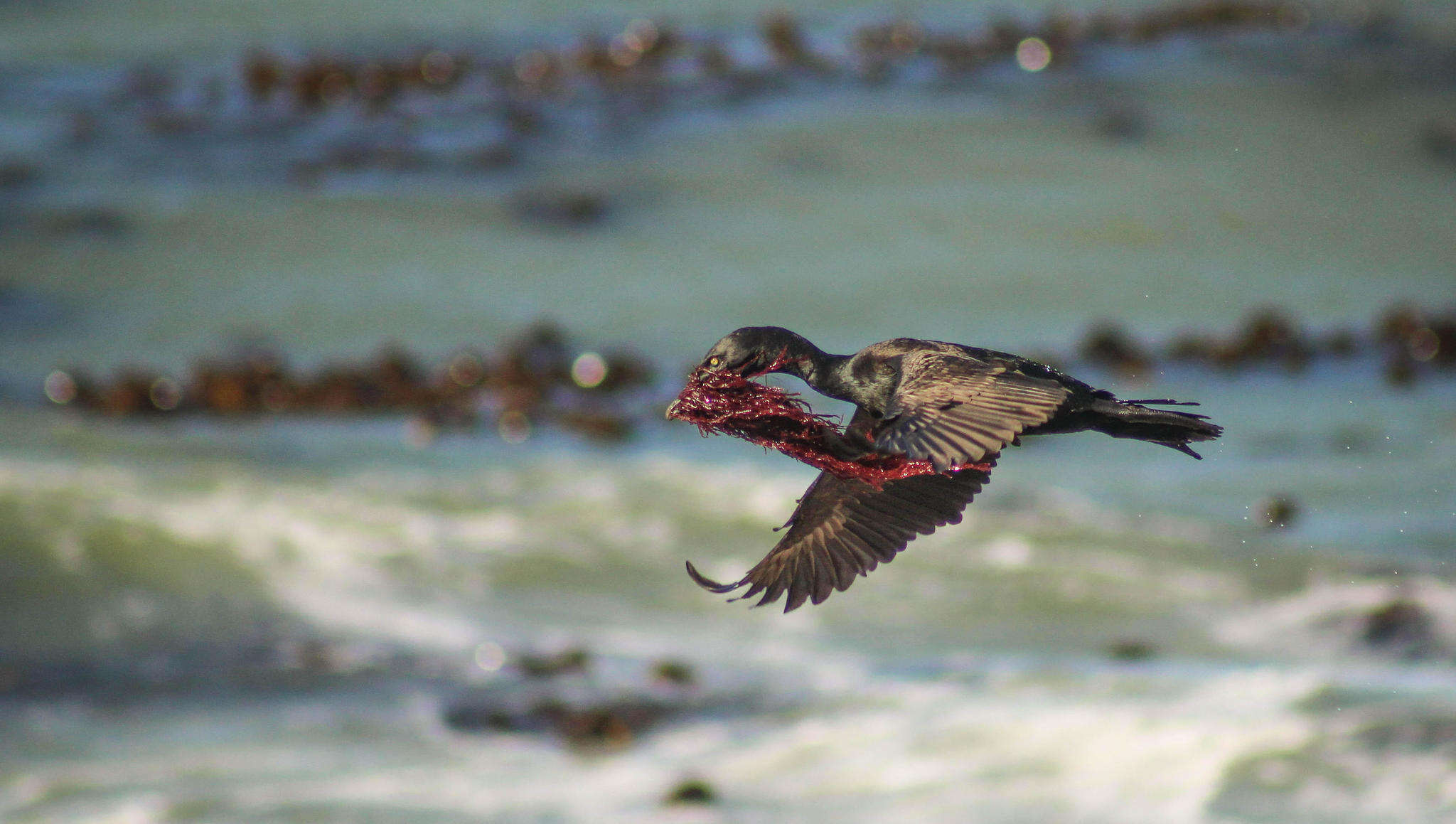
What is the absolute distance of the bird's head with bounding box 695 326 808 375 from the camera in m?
2.64

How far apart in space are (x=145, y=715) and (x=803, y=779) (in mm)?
3079

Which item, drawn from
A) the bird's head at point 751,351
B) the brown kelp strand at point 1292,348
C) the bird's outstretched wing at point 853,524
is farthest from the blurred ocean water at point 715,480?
the bird's head at point 751,351

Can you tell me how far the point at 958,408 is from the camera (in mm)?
2453

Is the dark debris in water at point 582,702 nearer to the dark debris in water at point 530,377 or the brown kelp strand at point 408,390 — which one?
the dark debris in water at point 530,377

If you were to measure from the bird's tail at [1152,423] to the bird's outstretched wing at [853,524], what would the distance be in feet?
0.75

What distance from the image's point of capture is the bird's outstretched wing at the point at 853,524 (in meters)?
2.86

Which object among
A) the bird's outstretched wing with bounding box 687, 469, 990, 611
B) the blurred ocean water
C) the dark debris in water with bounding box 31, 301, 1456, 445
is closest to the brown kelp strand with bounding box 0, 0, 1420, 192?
the blurred ocean water

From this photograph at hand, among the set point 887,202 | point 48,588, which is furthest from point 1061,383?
point 887,202

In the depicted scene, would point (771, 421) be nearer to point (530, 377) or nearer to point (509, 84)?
point (530, 377)

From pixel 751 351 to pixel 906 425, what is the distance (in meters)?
0.36

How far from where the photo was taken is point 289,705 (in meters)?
7.73

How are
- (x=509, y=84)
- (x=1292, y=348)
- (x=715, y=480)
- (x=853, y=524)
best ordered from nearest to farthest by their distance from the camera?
(x=853, y=524)
(x=715, y=480)
(x=1292, y=348)
(x=509, y=84)

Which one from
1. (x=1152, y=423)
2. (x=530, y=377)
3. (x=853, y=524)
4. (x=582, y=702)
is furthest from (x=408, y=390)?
(x=1152, y=423)

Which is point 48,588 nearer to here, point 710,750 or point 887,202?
point 710,750
